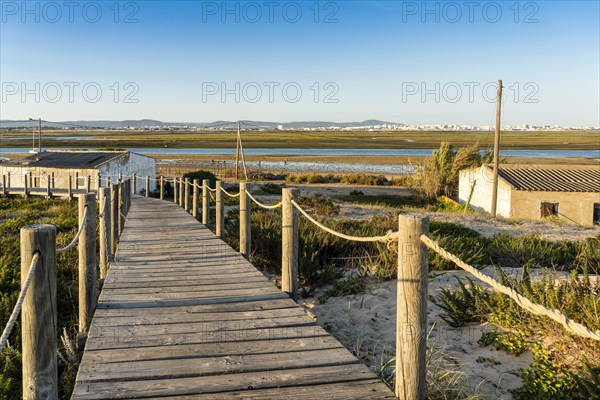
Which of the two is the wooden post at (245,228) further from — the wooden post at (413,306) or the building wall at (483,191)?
the building wall at (483,191)

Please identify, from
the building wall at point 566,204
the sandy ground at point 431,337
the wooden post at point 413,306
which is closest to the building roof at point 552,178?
the building wall at point 566,204

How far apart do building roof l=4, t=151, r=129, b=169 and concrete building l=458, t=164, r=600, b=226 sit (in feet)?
84.1

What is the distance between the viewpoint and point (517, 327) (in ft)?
15.2

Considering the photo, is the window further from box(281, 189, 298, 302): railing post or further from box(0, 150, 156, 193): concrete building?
box(0, 150, 156, 193): concrete building

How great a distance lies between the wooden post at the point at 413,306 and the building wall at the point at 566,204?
85.9 ft

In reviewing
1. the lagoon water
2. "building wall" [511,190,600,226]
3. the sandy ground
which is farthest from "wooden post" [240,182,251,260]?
the lagoon water

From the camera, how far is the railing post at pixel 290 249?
213 inches

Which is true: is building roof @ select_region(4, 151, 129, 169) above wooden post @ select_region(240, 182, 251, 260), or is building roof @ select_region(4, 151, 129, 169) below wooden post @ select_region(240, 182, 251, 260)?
above

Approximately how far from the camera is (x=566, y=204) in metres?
26.8

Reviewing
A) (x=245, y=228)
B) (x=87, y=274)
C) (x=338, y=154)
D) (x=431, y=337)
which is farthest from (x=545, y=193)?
(x=338, y=154)

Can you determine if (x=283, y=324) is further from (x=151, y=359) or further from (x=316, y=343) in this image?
(x=151, y=359)

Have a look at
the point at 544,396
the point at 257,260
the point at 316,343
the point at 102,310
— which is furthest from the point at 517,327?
the point at 257,260

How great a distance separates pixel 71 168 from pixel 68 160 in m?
2.89

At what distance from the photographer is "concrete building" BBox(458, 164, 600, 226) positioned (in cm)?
2670
